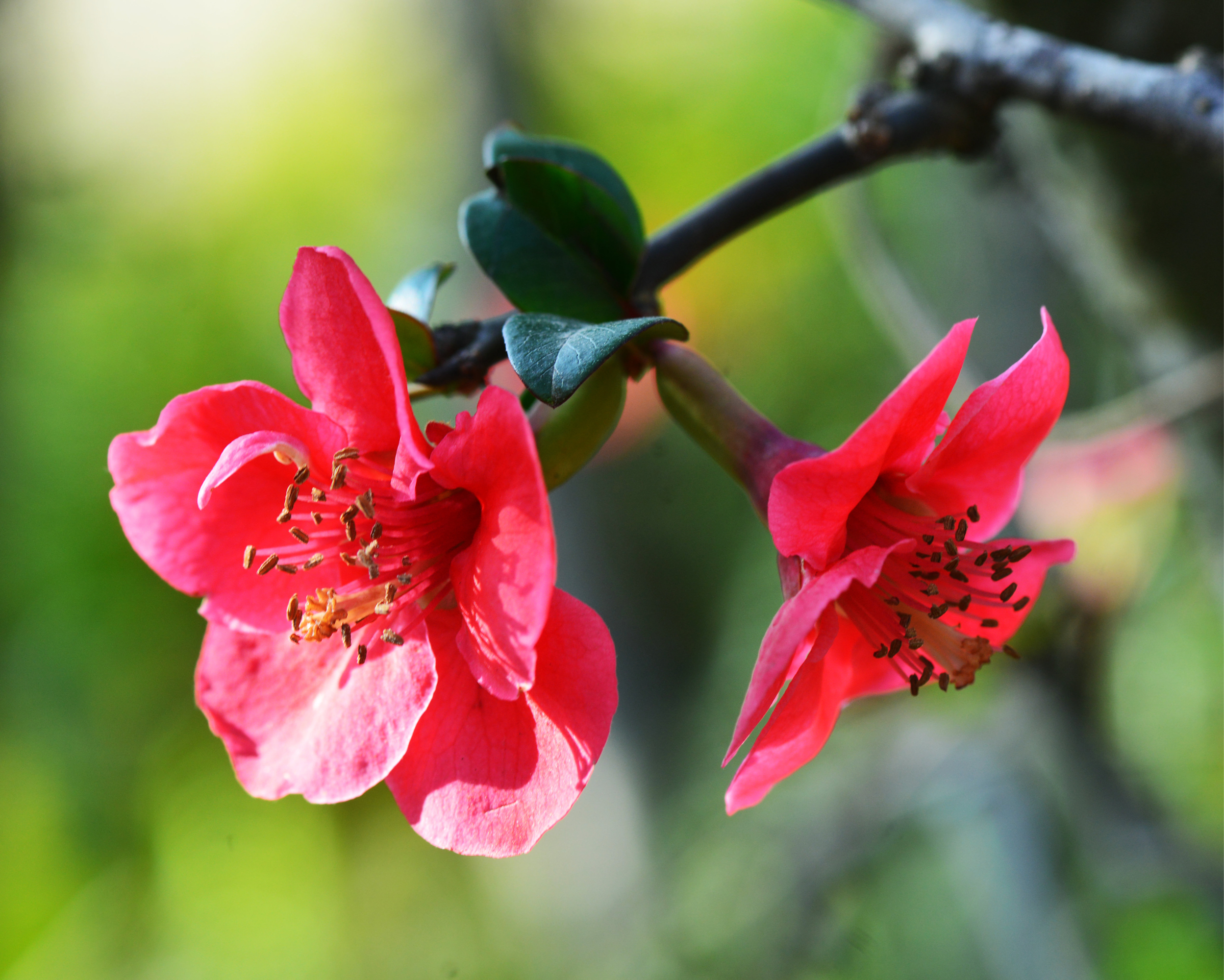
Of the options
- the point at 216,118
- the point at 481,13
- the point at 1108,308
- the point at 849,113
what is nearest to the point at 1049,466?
the point at 1108,308

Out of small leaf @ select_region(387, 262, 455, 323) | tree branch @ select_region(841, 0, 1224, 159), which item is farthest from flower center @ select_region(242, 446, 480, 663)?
tree branch @ select_region(841, 0, 1224, 159)

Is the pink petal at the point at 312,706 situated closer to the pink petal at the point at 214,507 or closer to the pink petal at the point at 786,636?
the pink petal at the point at 214,507

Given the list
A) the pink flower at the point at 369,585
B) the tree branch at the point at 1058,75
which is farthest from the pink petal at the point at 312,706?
the tree branch at the point at 1058,75

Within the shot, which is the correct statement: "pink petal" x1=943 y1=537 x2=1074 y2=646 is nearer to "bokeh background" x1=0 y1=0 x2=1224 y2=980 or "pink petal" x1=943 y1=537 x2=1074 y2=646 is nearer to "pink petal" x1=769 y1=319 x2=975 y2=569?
"pink petal" x1=769 y1=319 x2=975 y2=569

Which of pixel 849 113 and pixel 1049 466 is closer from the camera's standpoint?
pixel 849 113

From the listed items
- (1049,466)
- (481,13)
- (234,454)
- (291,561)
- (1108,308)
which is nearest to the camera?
(234,454)

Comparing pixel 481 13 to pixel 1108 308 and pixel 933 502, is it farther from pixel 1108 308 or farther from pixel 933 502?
pixel 933 502

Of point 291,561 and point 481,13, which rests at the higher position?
point 481,13
